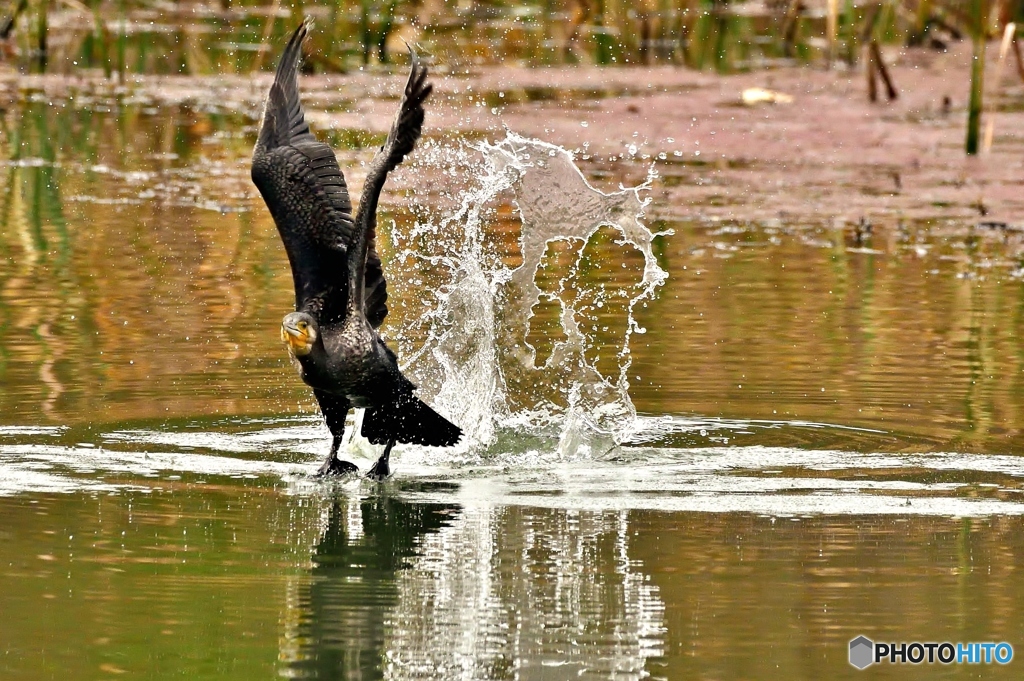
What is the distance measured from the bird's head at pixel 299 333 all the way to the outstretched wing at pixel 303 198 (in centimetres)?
31

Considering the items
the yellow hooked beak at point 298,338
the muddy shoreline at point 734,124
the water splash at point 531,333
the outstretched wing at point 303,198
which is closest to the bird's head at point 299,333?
the yellow hooked beak at point 298,338

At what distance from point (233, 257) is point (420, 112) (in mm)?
4906

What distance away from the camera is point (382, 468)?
7.59 meters

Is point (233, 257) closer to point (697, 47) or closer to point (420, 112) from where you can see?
point (420, 112)

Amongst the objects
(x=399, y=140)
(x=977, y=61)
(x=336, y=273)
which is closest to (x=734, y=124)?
(x=977, y=61)

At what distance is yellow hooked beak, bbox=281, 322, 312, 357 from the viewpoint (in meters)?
7.14

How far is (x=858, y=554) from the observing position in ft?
20.0

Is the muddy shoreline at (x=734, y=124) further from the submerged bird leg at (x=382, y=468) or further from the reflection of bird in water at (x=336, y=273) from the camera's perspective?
the submerged bird leg at (x=382, y=468)

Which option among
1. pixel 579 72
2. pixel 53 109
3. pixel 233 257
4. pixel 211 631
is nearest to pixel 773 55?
pixel 579 72

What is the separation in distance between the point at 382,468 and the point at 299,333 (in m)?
0.71

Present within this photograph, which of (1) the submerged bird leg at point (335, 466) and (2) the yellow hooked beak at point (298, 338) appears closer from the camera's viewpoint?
(2) the yellow hooked beak at point (298, 338)

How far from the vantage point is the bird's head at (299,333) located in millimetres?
7145

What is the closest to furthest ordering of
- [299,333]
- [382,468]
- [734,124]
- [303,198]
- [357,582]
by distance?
[357,582], [299,333], [382,468], [303,198], [734,124]

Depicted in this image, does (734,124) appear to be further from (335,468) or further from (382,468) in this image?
(335,468)
